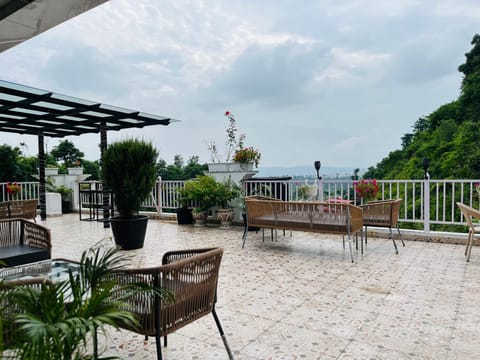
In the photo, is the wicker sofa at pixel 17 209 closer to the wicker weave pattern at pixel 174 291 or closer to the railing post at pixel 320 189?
the wicker weave pattern at pixel 174 291

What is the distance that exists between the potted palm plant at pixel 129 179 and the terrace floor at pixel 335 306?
356 millimetres

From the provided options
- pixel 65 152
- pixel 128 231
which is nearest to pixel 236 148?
pixel 128 231

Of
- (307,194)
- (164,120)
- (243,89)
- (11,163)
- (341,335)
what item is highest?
(243,89)

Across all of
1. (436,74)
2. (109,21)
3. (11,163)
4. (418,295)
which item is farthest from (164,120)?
(436,74)

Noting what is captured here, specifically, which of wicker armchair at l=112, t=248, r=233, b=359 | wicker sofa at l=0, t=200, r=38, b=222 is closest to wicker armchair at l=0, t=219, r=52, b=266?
wicker armchair at l=112, t=248, r=233, b=359

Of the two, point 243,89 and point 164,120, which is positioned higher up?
point 243,89

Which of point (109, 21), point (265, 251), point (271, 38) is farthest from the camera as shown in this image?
point (271, 38)

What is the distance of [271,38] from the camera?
8820 mm

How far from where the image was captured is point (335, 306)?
2.96 m

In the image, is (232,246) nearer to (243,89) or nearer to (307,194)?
(307,194)

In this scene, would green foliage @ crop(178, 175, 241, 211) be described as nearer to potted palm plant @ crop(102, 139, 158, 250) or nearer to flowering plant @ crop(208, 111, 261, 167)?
flowering plant @ crop(208, 111, 261, 167)

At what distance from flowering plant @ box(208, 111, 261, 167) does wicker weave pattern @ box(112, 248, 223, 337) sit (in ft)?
18.4

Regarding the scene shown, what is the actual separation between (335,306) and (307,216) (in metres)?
2.01

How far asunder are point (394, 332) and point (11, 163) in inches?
515
